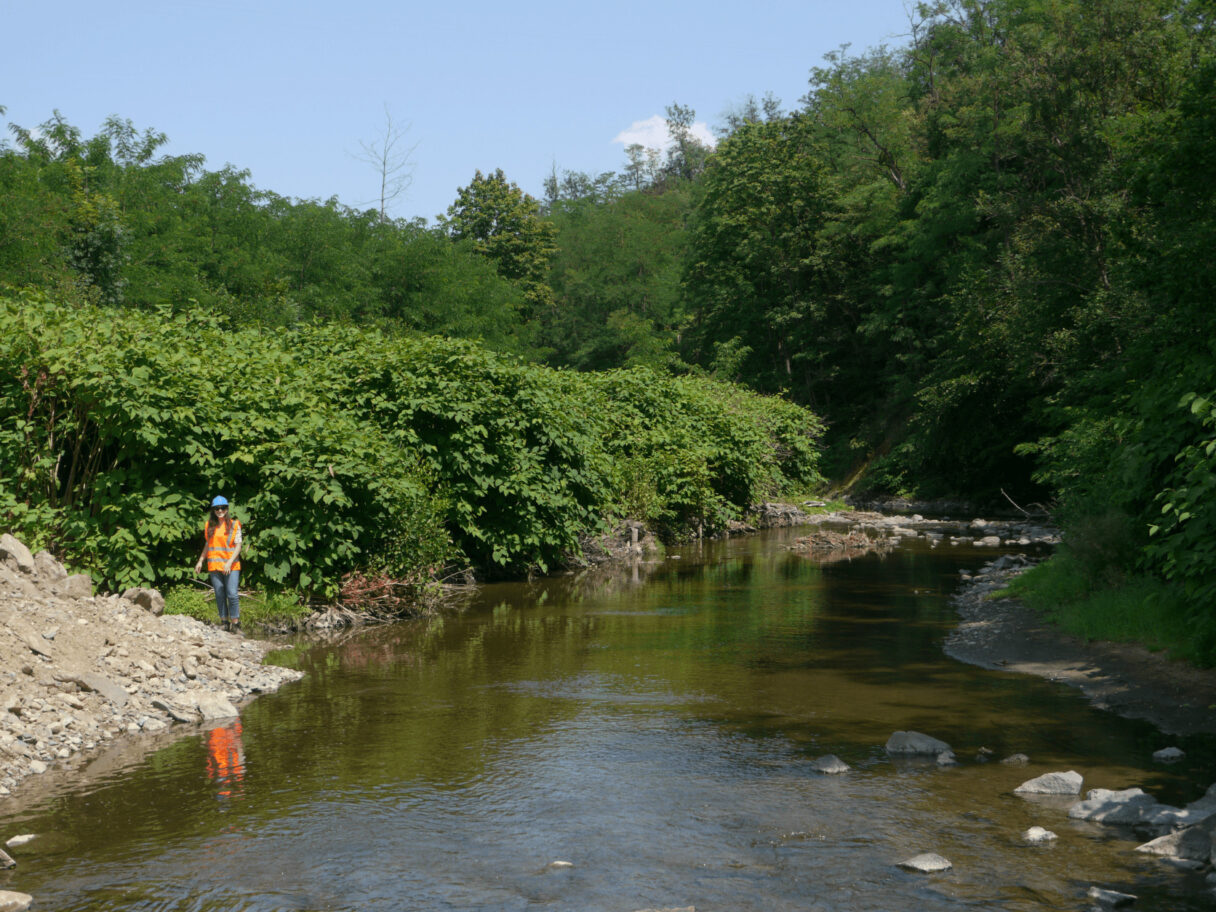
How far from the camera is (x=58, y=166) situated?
4500 cm

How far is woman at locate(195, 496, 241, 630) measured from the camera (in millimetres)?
13367

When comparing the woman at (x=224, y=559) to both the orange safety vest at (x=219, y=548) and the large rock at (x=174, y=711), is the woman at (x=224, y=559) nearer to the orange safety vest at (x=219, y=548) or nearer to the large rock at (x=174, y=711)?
the orange safety vest at (x=219, y=548)

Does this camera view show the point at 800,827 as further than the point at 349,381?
No

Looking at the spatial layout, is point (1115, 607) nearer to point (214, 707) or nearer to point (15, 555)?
point (214, 707)

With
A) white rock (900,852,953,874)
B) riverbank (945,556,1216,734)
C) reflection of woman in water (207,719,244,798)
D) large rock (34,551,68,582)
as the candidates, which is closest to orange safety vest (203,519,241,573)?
large rock (34,551,68,582)

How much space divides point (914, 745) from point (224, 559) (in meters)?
8.76

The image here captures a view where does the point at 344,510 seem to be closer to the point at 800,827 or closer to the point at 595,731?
the point at 595,731

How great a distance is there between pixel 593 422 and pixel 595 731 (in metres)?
14.5

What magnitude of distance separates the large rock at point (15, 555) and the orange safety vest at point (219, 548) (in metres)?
2.12

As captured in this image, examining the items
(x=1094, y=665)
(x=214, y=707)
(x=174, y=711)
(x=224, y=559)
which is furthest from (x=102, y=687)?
(x=1094, y=665)

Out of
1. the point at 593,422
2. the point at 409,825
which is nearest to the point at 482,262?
the point at 593,422

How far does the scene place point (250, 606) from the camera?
1457 centimetres

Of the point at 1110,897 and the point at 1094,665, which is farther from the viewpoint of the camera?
the point at 1094,665

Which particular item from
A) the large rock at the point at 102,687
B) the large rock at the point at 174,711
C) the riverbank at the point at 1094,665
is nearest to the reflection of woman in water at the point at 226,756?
the large rock at the point at 174,711
